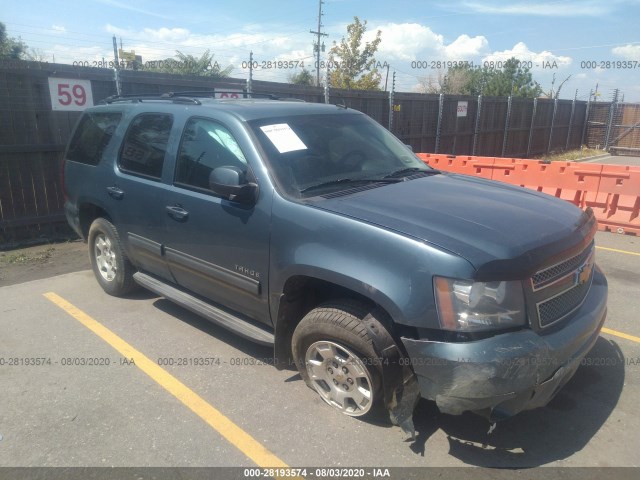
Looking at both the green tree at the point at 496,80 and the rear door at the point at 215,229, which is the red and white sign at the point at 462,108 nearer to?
the rear door at the point at 215,229

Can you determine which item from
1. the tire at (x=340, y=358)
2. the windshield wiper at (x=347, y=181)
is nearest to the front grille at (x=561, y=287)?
the tire at (x=340, y=358)

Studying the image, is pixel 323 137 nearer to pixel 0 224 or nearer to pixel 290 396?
pixel 290 396

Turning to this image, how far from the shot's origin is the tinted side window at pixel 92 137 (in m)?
4.85

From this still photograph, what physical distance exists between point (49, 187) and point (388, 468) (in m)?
6.91

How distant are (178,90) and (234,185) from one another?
6.03 meters

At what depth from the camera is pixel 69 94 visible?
24.2 feet

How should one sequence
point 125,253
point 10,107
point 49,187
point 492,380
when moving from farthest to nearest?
point 49,187 → point 10,107 → point 125,253 → point 492,380

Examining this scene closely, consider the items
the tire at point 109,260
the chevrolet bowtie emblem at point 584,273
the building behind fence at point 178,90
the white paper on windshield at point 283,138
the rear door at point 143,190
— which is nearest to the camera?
the chevrolet bowtie emblem at point 584,273

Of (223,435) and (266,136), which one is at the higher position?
(266,136)

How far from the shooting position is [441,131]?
14836 mm

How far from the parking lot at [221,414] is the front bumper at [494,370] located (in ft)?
1.50

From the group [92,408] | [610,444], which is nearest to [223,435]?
[92,408]

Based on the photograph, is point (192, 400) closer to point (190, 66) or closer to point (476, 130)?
point (476, 130)

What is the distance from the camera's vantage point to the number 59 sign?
285 inches
